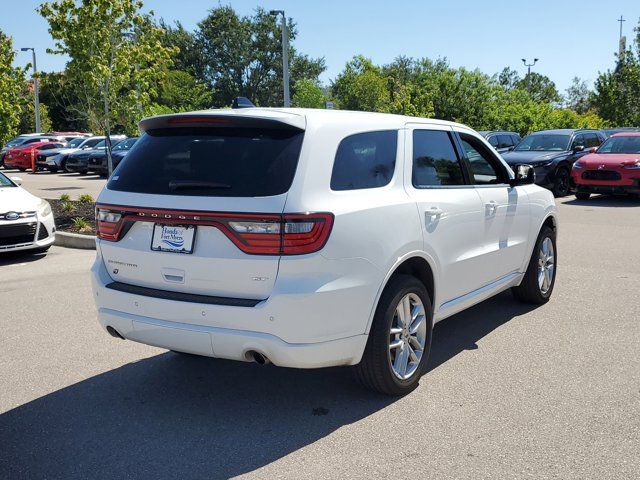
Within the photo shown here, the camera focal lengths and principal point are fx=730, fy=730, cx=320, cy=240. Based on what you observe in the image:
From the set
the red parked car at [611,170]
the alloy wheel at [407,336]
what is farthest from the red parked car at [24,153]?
the alloy wheel at [407,336]

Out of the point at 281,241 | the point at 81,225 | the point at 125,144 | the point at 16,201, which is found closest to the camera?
the point at 281,241

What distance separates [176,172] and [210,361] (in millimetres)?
1704

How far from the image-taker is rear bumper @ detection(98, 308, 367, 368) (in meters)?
3.90

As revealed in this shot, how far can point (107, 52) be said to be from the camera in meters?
16.0

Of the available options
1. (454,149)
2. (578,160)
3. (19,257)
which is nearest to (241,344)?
(454,149)

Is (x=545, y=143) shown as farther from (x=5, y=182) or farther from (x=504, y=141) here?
(x=5, y=182)

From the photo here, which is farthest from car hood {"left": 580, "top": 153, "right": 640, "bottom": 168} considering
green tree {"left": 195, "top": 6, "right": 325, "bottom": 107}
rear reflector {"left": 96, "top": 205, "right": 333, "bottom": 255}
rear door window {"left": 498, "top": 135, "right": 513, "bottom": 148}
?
green tree {"left": 195, "top": 6, "right": 325, "bottom": 107}

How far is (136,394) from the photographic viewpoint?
4.71 meters

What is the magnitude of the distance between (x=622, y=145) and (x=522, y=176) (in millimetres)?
12733

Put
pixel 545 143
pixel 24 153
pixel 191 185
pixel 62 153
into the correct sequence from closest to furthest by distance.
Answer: pixel 191 185
pixel 545 143
pixel 62 153
pixel 24 153

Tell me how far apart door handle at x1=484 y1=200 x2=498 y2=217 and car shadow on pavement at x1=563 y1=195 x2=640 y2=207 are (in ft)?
37.9

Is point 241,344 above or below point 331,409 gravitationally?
above

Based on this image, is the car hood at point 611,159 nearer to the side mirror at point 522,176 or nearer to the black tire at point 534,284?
the black tire at point 534,284

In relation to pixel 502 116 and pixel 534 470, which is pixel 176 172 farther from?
pixel 502 116
